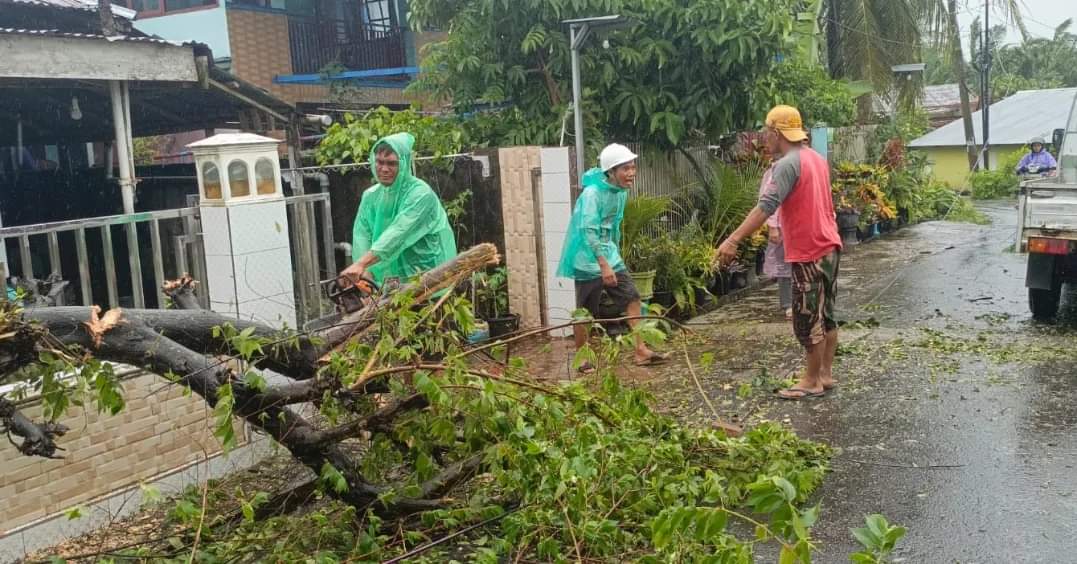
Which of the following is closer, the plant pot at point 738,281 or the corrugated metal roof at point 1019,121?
the plant pot at point 738,281

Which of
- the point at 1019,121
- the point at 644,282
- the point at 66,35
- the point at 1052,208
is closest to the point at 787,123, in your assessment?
the point at 1052,208

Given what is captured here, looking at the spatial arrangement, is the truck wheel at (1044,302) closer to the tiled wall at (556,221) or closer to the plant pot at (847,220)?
the tiled wall at (556,221)

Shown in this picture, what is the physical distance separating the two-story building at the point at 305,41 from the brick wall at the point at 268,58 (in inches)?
0.6

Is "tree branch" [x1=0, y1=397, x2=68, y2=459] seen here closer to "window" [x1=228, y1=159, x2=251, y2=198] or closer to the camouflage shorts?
"window" [x1=228, y1=159, x2=251, y2=198]

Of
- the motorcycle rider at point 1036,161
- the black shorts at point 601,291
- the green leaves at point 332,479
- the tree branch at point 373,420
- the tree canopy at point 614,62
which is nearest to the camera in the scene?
the green leaves at point 332,479

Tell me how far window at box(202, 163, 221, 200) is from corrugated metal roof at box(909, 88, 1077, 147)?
95.9 ft

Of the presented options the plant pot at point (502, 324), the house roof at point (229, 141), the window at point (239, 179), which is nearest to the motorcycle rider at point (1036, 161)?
the plant pot at point (502, 324)

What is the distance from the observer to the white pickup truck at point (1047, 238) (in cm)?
799

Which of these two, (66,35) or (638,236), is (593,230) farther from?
(66,35)

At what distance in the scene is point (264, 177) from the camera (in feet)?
21.0

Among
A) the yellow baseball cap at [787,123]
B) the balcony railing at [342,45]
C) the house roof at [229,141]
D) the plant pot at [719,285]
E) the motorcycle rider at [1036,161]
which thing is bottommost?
the plant pot at [719,285]

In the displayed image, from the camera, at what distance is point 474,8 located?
33.5 feet

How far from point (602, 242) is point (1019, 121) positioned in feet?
99.7

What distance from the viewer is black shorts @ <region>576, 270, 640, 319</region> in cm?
771
